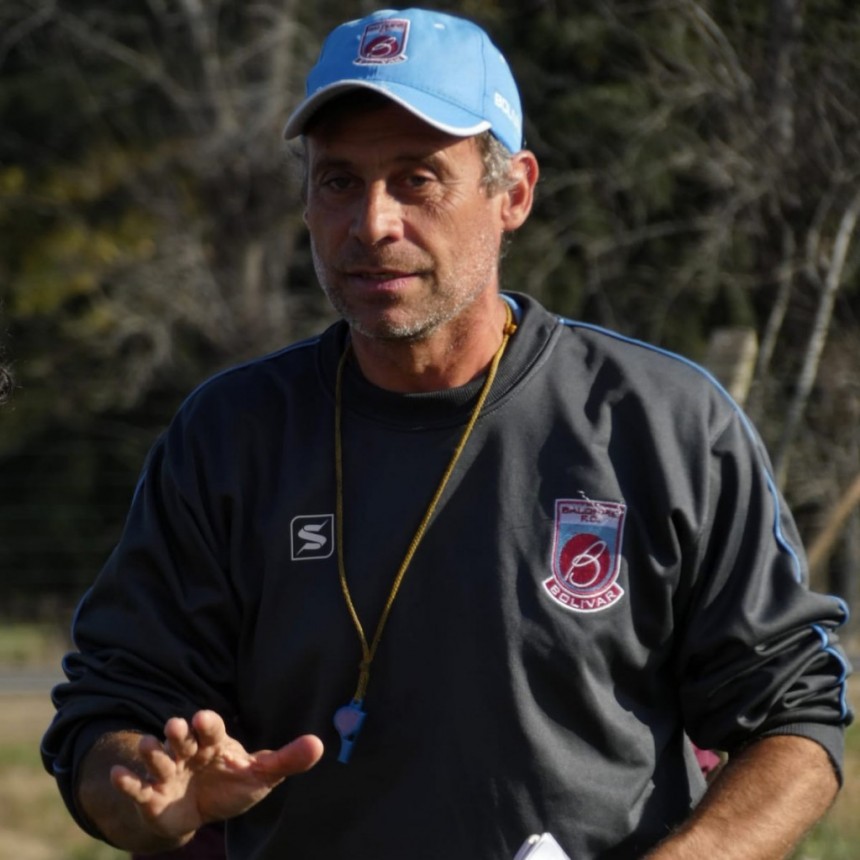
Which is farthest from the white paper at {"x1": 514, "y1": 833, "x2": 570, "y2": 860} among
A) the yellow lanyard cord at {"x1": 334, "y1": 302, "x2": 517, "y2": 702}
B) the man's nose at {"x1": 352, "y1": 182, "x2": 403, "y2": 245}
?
the man's nose at {"x1": 352, "y1": 182, "x2": 403, "y2": 245}

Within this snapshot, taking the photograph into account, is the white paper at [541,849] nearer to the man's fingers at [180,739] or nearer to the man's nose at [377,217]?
the man's fingers at [180,739]

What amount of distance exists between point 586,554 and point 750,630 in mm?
300

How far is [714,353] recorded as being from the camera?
637 cm

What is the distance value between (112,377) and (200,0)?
3803 millimetres

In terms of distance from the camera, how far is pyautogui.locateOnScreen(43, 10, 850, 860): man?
9.43 feet

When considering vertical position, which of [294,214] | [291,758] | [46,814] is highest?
[291,758]

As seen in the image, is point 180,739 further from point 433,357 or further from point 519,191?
point 519,191

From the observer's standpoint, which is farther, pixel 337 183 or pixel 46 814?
pixel 46 814

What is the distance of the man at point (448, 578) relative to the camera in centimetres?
287

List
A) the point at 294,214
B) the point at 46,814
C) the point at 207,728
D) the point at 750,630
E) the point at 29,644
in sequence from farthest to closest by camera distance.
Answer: the point at 294,214
the point at 29,644
the point at 46,814
the point at 750,630
the point at 207,728

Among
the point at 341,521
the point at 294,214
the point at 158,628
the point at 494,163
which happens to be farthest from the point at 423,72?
the point at 294,214

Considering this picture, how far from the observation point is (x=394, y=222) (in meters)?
2.99

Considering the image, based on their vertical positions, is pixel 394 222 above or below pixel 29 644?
above

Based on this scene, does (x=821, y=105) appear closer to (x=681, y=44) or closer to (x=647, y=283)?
(x=681, y=44)
